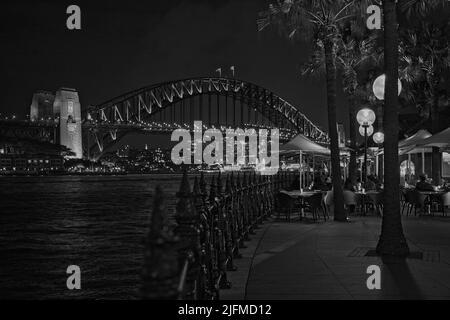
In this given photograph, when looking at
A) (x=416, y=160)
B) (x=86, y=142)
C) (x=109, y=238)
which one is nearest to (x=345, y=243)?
(x=109, y=238)

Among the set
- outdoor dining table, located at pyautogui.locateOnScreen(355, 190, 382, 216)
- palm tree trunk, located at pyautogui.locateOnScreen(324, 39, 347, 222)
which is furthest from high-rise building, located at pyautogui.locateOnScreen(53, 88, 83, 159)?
palm tree trunk, located at pyautogui.locateOnScreen(324, 39, 347, 222)

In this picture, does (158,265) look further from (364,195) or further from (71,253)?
(364,195)

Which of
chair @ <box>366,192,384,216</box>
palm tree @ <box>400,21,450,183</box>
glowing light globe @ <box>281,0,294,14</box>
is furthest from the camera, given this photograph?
palm tree @ <box>400,21,450,183</box>

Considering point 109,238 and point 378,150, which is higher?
point 378,150

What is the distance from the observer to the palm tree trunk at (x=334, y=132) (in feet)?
48.0

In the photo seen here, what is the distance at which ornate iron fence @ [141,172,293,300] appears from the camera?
8.91 feet

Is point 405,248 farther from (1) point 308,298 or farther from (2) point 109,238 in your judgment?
(2) point 109,238

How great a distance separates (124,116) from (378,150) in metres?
88.3

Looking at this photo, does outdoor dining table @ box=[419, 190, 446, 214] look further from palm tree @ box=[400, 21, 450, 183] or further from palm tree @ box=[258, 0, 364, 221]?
palm tree @ box=[400, 21, 450, 183]

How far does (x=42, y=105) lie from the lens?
10531 centimetres

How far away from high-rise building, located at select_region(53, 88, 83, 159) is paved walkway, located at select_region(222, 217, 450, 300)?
8171 cm

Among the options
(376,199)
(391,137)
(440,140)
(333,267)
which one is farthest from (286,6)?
(333,267)

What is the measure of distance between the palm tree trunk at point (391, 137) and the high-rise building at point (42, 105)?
97.6 meters
